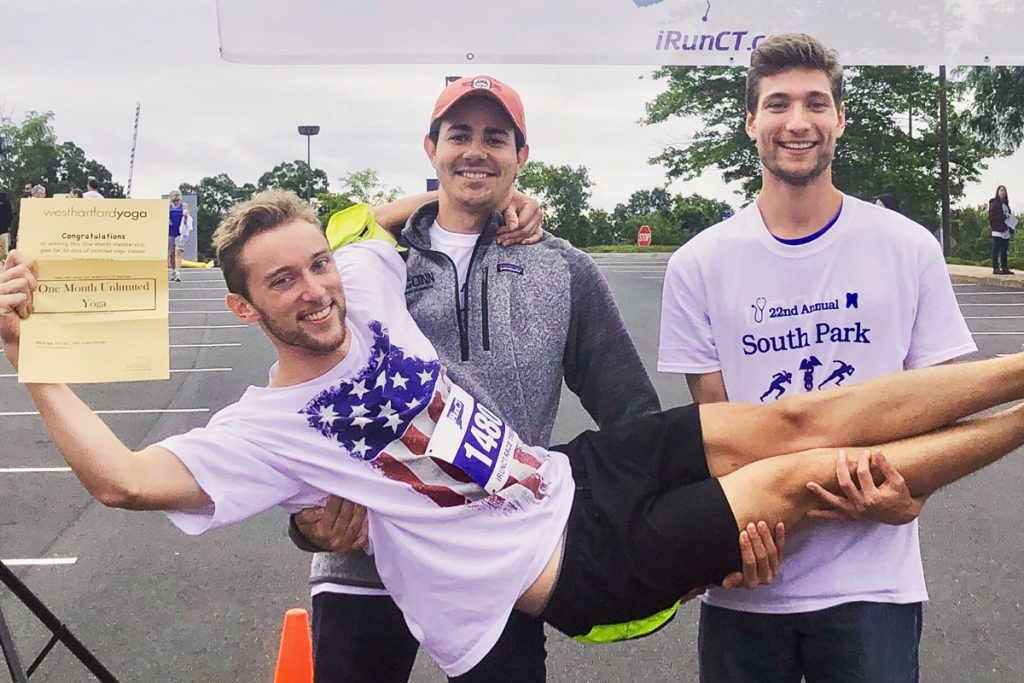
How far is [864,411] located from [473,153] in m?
0.80

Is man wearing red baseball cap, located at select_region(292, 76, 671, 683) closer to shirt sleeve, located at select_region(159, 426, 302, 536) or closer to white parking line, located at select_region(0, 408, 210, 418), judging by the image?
shirt sleeve, located at select_region(159, 426, 302, 536)

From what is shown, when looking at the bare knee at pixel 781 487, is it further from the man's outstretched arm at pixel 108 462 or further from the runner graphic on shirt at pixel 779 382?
the man's outstretched arm at pixel 108 462

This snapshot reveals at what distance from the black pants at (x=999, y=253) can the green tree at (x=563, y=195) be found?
0.95 metres

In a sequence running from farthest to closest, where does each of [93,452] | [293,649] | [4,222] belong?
[293,649], [4,222], [93,452]

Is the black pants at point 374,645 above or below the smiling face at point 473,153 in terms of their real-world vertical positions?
below

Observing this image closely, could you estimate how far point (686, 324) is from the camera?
1.73 metres

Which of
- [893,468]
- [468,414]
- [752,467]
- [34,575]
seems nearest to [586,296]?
[468,414]

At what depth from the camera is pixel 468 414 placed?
1.64m

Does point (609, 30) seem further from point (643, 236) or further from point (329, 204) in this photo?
point (329, 204)

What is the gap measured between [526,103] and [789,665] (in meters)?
1.18

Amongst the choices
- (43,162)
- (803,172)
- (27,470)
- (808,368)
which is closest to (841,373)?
(808,368)

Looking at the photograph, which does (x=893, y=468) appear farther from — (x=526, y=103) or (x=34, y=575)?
(x=34, y=575)

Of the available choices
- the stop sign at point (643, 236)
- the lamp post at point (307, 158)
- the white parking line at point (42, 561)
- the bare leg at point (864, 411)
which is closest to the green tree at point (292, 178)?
the lamp post at point (307, 158)

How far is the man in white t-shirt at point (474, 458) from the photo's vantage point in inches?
61.6
